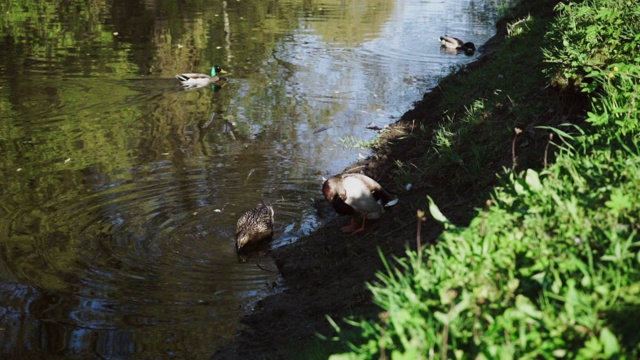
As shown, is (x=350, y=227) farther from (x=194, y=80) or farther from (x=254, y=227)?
(x=194, y=80)

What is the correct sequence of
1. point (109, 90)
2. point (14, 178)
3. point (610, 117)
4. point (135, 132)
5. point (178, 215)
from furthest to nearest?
1. point (109, 90)
2. point (135, 132)
3. point (14, 178)
4. point (178, 215)
5. point (610, 117)

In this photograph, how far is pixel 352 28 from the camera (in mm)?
21484

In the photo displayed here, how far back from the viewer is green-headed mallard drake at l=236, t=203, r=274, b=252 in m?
7.58

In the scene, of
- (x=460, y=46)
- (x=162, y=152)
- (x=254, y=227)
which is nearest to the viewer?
(x=254, y=227)

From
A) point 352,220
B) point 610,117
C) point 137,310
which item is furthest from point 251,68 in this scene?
point 610,117

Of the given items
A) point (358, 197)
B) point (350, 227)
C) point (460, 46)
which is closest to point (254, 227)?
point (350, 227)

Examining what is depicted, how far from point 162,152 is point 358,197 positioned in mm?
4458

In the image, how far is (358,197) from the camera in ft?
23.3

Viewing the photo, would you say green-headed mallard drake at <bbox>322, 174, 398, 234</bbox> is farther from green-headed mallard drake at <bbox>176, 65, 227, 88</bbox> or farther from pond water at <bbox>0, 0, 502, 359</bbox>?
green-headed mallard drake at <bbox>176, 65, 227, 88</bbox>

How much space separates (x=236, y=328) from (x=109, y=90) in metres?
8.97

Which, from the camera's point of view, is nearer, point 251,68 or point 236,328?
point 236,328

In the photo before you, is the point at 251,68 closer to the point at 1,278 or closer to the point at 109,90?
the point at 109,90

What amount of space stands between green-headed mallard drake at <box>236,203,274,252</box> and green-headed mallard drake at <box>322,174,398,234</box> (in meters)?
0.85

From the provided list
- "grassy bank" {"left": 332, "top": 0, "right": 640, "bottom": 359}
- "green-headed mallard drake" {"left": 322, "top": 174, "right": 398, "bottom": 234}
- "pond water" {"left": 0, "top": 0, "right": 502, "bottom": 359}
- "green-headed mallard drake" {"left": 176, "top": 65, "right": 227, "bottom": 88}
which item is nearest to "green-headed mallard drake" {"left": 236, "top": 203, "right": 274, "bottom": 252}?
"pond water" {"left": 0, "top": 0, "right": 502, "bottom": 359}
